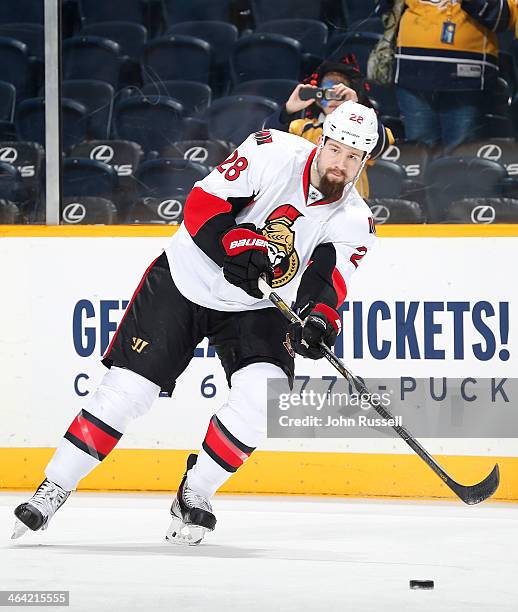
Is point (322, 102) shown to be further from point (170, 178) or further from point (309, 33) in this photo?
point (170, 178)

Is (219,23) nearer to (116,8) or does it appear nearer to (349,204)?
(116,8)

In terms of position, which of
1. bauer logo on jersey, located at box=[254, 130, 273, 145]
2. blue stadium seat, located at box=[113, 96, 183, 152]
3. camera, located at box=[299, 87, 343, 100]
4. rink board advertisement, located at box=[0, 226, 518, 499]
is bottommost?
rink board advertisement, located at box=[0, 226, 518, 499]

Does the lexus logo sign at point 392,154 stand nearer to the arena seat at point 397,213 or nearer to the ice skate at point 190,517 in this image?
the arena seat at point 397,213

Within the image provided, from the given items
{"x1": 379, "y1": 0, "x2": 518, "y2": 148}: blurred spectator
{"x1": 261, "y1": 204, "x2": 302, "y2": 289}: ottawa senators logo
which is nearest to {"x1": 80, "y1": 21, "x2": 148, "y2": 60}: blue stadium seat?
{"x1": 379, "y1": 0, "x2": 518, "y2": 148}: blurred spectator

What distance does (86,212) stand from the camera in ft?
14.5

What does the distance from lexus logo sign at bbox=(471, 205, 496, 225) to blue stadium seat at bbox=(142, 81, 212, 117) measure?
1.02 meters

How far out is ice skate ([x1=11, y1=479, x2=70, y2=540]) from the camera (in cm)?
318

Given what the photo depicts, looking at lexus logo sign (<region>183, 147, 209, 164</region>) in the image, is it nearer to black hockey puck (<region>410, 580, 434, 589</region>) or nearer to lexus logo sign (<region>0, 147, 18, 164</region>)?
lexus logo sign (<region>0, 147, 18, 164</region>)

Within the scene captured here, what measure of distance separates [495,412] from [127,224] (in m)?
1.37

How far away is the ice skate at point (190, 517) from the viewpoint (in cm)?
326

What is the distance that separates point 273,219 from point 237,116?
132 centimetres

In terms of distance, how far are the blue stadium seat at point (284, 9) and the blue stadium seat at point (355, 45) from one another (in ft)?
0.38

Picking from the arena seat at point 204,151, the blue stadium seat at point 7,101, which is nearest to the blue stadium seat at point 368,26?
the arena seat at point 204,151

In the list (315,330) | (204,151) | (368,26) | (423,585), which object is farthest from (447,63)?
(423,585)
